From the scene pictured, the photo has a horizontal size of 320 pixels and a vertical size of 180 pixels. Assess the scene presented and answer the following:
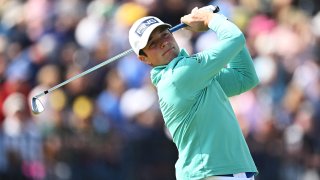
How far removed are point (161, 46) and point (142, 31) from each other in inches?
6.5

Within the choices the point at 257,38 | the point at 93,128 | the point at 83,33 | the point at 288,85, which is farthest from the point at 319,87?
the point at 83,33

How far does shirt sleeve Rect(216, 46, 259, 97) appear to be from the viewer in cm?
693

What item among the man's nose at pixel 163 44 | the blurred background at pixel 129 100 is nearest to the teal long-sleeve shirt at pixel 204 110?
the man's nose at pixel 163 44

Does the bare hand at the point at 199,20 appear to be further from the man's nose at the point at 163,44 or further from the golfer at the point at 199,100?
the man's nose at the point at 163,44

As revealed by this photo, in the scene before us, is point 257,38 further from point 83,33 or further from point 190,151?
point 190,151

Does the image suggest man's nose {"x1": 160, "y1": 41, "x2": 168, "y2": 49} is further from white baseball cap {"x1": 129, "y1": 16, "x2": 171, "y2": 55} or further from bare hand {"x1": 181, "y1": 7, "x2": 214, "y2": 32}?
bare hand {"x1": 181, "y1": 7, "x2": 214, "y2": 32}

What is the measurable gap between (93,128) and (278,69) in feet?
8.02

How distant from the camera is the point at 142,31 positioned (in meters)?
6.59

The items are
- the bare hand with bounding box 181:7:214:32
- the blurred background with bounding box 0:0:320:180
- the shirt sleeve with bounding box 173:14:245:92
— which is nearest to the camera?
the shirt sleeve with bounding box 173:14:245:92

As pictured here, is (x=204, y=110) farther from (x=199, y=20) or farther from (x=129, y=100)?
(x=129, y=100)

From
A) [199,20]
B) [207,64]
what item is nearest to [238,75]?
[199,20]

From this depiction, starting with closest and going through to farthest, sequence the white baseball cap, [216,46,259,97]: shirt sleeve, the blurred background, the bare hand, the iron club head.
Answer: the white baseball cap, the bare hand, [216,46,259,97]: shirt sleeve, the iron club head, the blurred background

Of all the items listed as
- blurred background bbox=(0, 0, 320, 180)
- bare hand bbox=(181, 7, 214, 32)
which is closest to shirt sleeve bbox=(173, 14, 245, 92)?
bare hand bbox=(181, 7, 214, 32)

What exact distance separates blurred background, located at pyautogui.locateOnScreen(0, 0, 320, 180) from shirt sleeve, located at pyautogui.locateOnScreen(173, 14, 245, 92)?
194 inches
